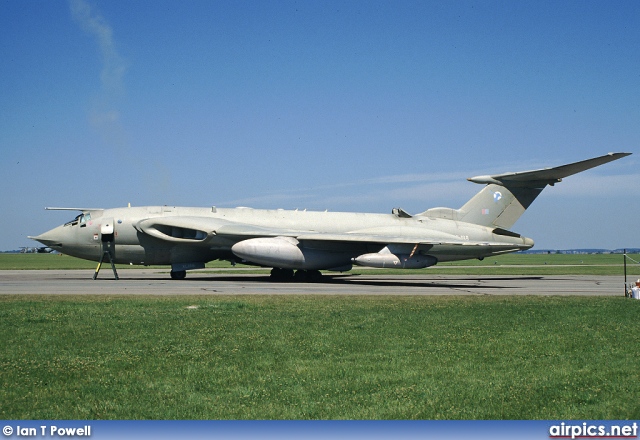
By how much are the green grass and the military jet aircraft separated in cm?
1172

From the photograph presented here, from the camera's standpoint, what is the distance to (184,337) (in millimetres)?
10070

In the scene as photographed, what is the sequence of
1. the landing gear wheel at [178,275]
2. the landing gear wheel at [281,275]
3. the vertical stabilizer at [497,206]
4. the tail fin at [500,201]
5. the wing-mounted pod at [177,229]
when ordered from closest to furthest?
the wing-mounted pod at [177,229] < the landing gear wheel at [178,275] < the landing gear wheel at [281,275] < the tail fin at [500,201] < the vertical stabilizer at [497,206]

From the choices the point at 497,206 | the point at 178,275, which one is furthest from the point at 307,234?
the point at 497,206

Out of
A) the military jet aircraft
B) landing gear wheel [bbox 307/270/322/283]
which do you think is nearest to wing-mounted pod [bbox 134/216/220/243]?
the military jet aircraft

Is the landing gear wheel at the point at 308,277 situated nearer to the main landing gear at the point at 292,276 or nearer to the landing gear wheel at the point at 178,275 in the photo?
the main landing gear at the point at 292,276

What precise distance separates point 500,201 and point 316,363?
76.0 ft

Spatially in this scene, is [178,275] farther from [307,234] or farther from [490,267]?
[490,267]

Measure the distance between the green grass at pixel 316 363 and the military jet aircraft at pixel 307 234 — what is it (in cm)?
1172

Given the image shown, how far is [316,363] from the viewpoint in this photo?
317 inches

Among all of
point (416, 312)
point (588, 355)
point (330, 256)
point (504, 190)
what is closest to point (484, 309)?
point (416, 312)

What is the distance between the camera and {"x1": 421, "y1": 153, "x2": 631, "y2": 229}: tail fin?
94.6ft

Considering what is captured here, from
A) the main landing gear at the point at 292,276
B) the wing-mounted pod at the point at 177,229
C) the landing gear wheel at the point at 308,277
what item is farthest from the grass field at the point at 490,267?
the wing-mounted pod at the point at 177,229

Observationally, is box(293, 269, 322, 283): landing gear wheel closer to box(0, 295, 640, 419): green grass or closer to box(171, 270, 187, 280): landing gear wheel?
box(171, 270, 187, 280): landing gear wheel

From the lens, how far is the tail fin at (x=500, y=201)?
2883 centimetres
